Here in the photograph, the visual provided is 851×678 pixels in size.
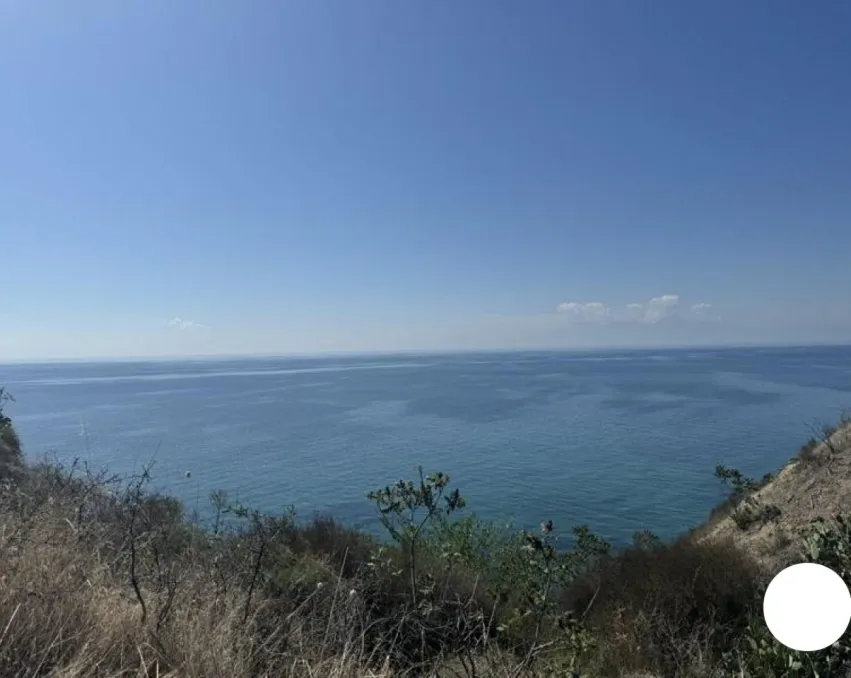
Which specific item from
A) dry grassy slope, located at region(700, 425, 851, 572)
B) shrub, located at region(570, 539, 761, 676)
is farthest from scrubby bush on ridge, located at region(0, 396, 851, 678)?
dry grassy slope, located at region(700, 425, 851, 572)

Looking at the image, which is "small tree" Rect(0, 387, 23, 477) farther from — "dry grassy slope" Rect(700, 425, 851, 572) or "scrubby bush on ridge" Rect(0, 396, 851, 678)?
"dry grassy slope" Rect(700, 425, 851, 572)

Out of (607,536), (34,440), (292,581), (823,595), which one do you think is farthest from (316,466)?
(823,595)

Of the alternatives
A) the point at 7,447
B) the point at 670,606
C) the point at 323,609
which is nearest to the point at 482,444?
the point at 7,447

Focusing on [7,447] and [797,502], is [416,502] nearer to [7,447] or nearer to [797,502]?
[797,502]

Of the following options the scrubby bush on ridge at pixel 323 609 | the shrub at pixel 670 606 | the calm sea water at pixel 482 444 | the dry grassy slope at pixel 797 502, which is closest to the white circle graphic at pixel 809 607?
the scrubby bush on ridge at pixel 323 609

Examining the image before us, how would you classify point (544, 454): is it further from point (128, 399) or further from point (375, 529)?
point (128, 399)

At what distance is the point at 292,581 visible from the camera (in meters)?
7.92

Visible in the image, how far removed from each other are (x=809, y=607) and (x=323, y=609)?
202 inches

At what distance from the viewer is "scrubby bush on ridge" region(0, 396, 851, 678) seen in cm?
362

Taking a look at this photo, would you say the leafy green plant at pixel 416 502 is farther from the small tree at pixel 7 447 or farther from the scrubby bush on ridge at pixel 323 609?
the small tree at pixel 7 447

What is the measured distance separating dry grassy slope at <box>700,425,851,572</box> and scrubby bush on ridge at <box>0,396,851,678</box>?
95 cm

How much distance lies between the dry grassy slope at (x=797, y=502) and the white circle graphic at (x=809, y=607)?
865 cm

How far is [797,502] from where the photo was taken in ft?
41.1

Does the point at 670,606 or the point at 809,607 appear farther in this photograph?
the point at 670,606
